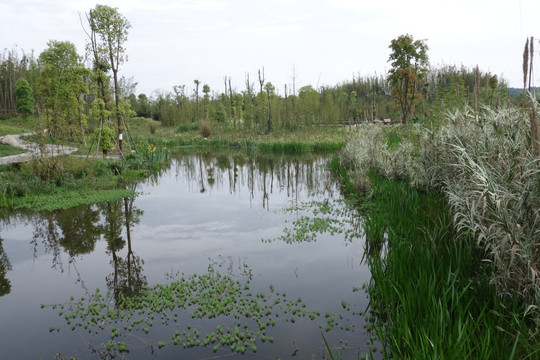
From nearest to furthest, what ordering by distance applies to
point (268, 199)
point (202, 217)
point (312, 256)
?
point (312, 256), point (202, 217), point (268, 199)

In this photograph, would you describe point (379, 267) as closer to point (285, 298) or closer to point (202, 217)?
point (285, 298)

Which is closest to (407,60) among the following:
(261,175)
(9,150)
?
(261,175)

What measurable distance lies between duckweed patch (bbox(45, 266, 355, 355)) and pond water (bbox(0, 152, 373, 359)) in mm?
17

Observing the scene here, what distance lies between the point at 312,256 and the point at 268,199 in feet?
13.8

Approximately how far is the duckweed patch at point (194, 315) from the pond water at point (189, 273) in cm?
2

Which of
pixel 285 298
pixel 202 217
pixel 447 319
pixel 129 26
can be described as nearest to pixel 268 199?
pixel 202 217

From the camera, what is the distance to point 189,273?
16.7ft

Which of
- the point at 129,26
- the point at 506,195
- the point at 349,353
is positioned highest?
the point at 129,26

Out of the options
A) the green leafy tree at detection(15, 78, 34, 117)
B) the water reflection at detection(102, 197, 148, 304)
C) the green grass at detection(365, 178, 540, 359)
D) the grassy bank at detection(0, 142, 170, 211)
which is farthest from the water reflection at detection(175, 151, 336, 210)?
the green leafy tree at detection(15, 78, 34, 117)

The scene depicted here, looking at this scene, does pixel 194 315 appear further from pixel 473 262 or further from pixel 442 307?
pixel 473 262

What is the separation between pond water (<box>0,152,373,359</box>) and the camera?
3.51 m

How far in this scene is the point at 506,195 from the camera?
9.29ft

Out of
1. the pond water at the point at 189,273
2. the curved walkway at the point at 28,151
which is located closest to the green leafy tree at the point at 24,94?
the curved walkway at the point at 28,151

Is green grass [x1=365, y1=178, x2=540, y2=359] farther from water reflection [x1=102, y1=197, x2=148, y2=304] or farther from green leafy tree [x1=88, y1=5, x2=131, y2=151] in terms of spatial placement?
green leafy tree [x1=88, y1=5, x2=131, y2=151]
